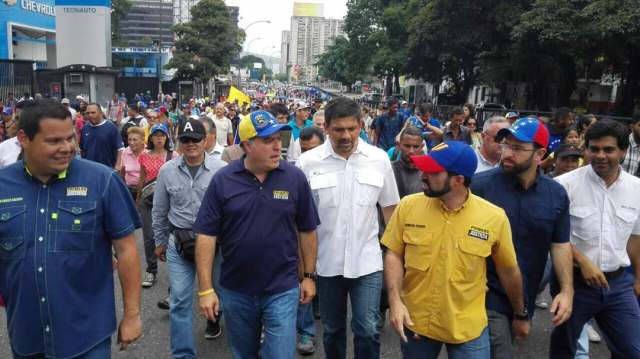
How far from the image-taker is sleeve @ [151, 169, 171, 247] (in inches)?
178

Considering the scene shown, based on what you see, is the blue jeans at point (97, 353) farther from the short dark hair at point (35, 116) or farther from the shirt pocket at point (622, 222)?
the shirt pocket at point (622, 222)

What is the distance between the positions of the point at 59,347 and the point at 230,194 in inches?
46.6

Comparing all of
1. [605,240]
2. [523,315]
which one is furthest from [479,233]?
[605,240]

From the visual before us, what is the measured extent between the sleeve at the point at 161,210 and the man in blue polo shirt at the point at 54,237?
5.92 ft

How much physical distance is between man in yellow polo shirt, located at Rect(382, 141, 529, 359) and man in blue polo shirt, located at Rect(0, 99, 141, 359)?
1.53 metres

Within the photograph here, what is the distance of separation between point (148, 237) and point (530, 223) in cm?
424

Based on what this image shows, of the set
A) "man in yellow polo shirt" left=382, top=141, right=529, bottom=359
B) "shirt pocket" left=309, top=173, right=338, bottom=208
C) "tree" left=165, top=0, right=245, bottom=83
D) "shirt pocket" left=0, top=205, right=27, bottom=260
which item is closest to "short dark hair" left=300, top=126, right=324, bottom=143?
"shirt pocket" left=309, top=173, right=338, bottom=208

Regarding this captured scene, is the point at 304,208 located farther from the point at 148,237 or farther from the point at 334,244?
the point at 148,237

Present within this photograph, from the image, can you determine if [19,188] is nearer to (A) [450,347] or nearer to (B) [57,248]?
(B) [57,248]

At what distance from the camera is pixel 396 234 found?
3.07 meters

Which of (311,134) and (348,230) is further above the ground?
(311,134)

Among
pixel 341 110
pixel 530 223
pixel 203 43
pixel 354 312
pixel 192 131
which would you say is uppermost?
pixel 203 43

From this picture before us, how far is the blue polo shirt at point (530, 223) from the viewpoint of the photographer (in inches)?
126

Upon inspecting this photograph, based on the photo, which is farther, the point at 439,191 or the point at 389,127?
the point at 389,127
